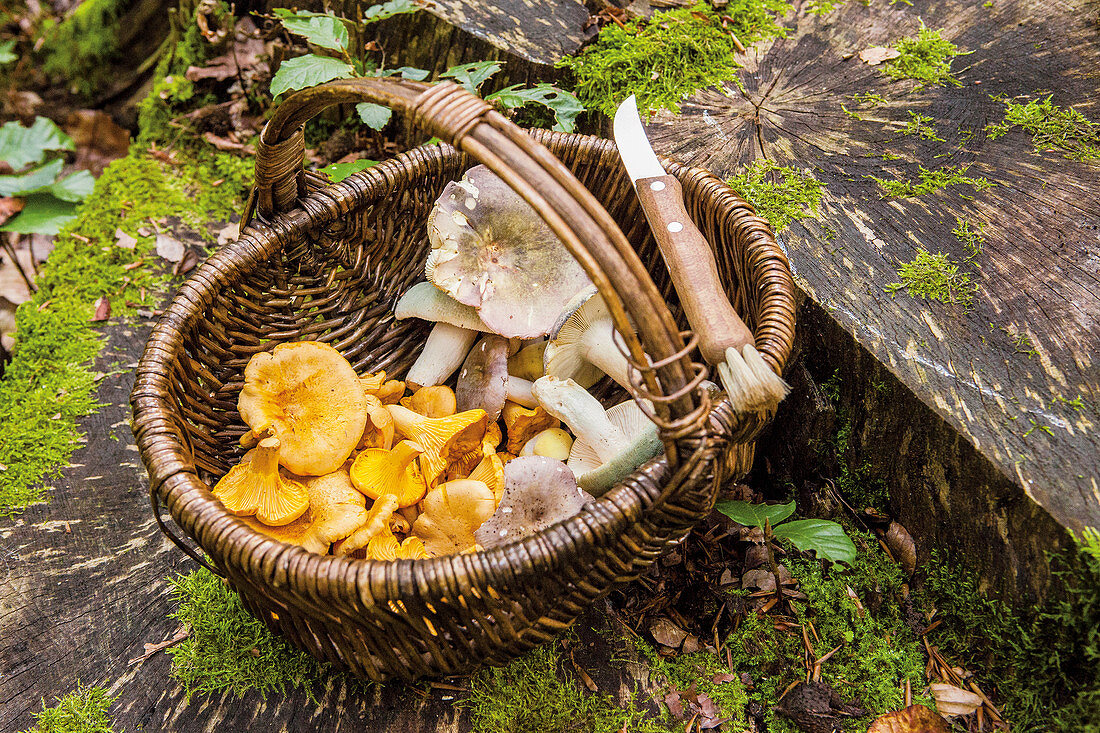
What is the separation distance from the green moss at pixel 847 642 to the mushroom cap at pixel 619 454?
601 millimetres

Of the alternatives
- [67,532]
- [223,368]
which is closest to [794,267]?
[223,368]

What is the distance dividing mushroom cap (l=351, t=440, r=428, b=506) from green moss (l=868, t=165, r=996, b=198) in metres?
1.74

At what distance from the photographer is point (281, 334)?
2.12 metres

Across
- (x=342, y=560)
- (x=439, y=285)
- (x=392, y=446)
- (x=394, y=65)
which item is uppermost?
(x=394, y=65)

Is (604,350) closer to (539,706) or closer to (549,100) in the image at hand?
(539,706)

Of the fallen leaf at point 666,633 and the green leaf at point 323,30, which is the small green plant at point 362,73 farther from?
the fallen leaf at point 666,633

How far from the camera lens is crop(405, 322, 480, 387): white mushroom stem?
7.09 ft

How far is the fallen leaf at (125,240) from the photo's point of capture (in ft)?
8.95

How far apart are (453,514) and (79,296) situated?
1.89 metres

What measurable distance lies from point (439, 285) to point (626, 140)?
69 centimetres

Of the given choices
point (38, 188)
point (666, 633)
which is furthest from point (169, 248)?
point (666, 633)

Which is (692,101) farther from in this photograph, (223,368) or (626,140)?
(223,368)

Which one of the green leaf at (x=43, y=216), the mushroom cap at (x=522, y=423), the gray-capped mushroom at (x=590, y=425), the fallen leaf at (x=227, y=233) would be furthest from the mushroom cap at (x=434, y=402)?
the green leaf at (x=43, y=216)

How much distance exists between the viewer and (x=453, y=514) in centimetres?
176
